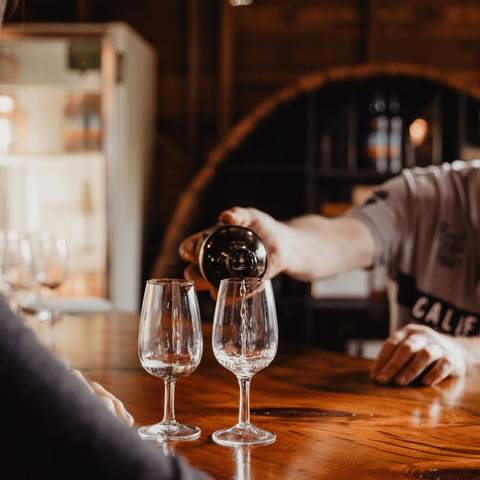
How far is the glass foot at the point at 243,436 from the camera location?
3.21 ft

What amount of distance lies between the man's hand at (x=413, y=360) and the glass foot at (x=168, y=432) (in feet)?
1.48

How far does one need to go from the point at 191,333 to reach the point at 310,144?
291cm

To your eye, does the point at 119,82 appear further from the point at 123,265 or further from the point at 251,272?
Answer: the point at 251,272

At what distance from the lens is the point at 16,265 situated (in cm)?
199

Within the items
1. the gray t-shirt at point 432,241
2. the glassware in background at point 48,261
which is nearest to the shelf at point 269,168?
the gray t-shirt at point 432,241

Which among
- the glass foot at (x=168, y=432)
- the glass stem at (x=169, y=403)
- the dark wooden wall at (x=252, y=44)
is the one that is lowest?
the glass foot at (x=168, y=432)

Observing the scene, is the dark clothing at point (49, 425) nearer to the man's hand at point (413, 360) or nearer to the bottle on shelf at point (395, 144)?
the man's hand at point (413, 360)

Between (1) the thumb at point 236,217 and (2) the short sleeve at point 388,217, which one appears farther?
(2) the short sleeve at point 388,217

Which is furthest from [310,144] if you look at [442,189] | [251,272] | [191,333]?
[191,333]

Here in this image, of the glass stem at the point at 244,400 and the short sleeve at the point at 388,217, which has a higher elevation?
the short sleeve at the point at 388,217

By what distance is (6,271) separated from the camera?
2053 millimetres

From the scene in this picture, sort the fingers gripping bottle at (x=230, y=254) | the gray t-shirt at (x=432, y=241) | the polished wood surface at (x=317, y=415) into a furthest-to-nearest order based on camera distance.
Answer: the gray t-shirt at (x=432, y=241) < the fingers gripping bottle at (x=230, y=254) < the polished wood surface at (x=317, y=415)

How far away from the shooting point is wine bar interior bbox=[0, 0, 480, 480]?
1625 mm

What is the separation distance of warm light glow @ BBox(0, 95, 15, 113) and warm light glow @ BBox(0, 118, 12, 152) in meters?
0.05
